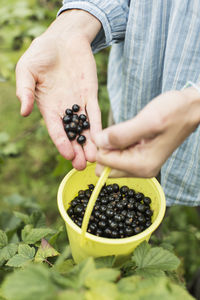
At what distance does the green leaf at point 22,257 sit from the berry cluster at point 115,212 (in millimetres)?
262

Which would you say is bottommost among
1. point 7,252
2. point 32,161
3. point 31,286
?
point 32,161

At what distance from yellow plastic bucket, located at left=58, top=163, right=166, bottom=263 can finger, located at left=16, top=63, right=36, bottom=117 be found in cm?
41

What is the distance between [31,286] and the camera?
702 millimetres

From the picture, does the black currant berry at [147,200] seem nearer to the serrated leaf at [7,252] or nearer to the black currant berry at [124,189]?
the black currant berry at [124,189]

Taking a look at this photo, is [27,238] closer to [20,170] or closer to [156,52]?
[156,52]

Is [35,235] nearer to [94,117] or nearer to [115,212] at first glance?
[115,212]

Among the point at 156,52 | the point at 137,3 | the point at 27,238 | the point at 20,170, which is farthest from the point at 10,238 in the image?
the point at 20,170

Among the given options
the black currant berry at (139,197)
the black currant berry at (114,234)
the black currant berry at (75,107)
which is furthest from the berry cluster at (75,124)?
the black currant berry at (114,234)

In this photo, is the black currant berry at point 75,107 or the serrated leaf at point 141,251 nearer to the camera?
the serrated leaf at point 141,251

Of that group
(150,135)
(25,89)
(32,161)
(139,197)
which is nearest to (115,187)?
(139,197)

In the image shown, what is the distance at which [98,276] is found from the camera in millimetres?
753

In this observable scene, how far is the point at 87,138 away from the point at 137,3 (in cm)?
81

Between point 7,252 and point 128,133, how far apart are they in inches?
31.7

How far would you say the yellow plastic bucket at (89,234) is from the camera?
3.65 feet
